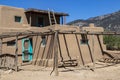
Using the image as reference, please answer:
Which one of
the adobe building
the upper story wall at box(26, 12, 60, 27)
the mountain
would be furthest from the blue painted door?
the mountain

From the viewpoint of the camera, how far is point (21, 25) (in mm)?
25328

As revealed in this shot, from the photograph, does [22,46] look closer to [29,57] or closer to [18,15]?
[29,57]

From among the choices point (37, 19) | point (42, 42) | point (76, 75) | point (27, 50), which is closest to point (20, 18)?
point (37, 19)

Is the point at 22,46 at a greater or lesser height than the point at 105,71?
greater

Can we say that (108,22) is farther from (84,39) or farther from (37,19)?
(84,39)

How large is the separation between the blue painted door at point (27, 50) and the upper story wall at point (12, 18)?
9.34 feet

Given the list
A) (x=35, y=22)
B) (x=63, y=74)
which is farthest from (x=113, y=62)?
(x=35, y=22)

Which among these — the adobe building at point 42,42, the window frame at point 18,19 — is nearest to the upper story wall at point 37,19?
the adobe building at point 42,42

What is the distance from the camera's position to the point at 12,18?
24719mm

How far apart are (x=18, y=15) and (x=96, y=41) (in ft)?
27.8

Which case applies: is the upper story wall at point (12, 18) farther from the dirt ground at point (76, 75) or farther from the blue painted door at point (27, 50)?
the dirt ground at point (76, 75)

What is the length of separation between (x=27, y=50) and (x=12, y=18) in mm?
4142

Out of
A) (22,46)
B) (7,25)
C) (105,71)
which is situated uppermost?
(7,25)

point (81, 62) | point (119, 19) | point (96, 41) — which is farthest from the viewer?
point (119, 19)
